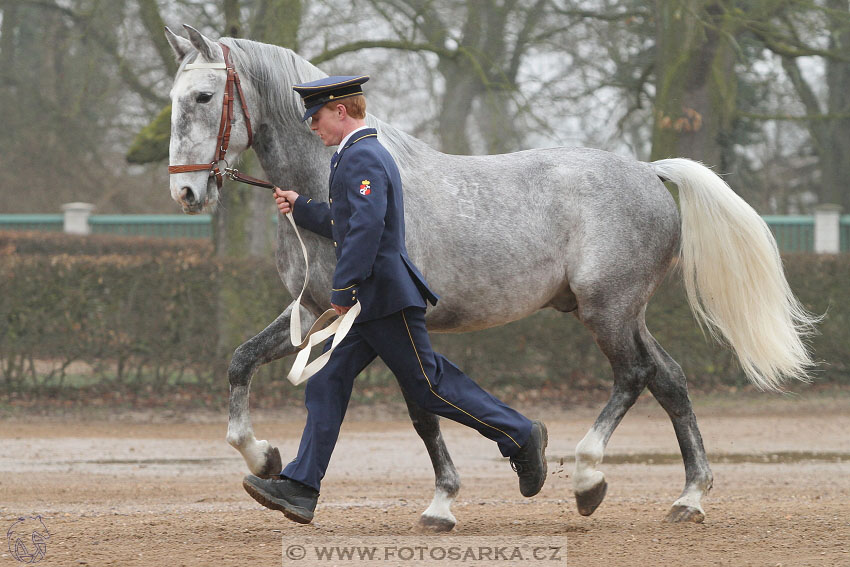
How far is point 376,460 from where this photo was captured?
9.43 metres

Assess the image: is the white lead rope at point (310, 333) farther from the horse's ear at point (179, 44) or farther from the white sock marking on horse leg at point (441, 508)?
the white sock marking on horse leg at point (441, 508)

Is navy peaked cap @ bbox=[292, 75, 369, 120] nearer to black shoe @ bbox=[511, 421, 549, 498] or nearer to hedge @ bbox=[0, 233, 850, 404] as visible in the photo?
black shoe @ bbox=[511, 421, 549, 498]

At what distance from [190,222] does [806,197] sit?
57.6 feet

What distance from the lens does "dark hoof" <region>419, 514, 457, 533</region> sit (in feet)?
17.4

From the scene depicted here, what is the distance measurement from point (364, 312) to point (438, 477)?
49.3 inches

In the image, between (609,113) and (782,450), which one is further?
(609,113)

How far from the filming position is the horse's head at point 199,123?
4918 mm

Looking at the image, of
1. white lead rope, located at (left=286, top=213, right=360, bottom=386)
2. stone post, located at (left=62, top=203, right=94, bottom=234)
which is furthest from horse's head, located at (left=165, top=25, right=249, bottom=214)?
stone post, located at (left=62, top=203, right=94, bottom=234)

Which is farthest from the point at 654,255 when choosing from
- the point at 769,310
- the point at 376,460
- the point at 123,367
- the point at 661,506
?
the point at 123,367

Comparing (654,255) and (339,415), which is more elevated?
(654,255)

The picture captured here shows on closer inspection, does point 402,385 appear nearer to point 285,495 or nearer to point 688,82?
point 285,495

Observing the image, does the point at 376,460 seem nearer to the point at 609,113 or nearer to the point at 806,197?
Result: the point at 609,113

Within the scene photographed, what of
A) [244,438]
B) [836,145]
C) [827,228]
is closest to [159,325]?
[244,438]

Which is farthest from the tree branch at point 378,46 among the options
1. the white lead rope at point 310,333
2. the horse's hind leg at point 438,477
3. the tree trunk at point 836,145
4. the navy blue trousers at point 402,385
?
the tree trunk at point 836,145
